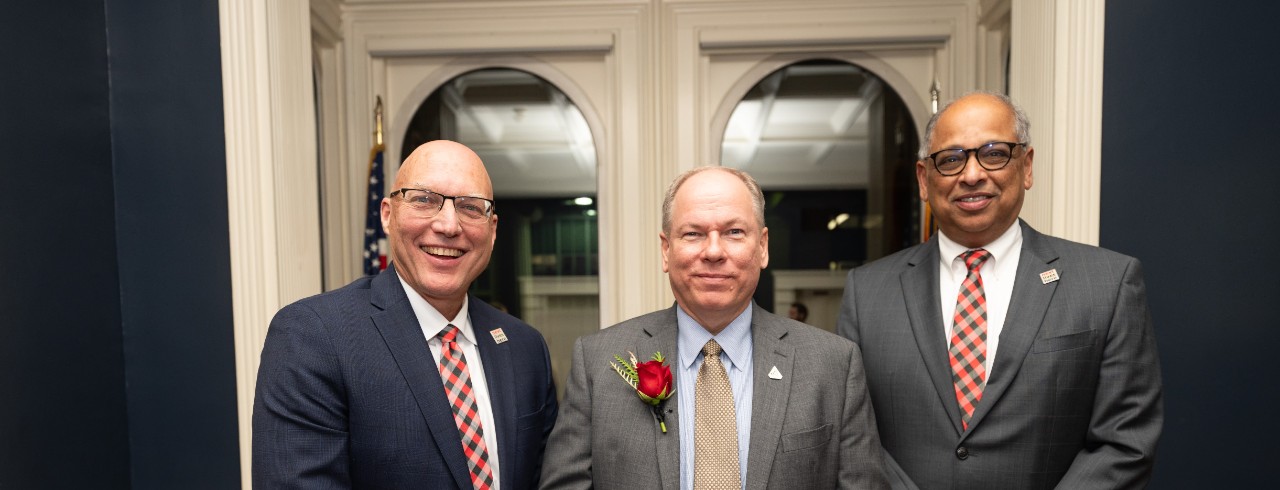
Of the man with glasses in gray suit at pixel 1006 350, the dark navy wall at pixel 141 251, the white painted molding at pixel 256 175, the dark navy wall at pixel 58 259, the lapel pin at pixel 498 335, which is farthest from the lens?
the white painted molding at pixel 256 175

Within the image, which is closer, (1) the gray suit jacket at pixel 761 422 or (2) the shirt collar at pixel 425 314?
(1) the gray suit jacket at pixel 761 422

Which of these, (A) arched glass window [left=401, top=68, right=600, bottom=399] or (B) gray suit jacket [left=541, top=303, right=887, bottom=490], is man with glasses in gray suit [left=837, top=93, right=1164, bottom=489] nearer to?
(B) gray suit jacket [left=541, top=303, right=887, bottom=490]

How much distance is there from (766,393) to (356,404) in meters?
0.89

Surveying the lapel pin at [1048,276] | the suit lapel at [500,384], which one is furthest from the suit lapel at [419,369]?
the lapel pin at [1048,276]

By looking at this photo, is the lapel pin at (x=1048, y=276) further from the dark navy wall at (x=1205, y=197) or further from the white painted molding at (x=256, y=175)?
the white painted molding at (x=256, y=175)

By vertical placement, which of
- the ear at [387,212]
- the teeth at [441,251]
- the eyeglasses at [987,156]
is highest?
the eyeglasses at [987,156]

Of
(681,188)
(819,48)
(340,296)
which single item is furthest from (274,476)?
(819,48)

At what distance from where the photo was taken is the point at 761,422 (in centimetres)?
158

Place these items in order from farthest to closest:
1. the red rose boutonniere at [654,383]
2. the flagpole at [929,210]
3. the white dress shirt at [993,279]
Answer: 1. the flagpole at [929,210]
2. the white dress shirt at [993,279]
3. the red rose boutonniere at [654,383]

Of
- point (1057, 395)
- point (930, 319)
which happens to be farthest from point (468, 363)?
point (1057, 395)

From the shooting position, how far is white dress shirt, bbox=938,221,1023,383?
175cm

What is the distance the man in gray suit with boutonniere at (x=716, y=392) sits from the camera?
1.57 metres

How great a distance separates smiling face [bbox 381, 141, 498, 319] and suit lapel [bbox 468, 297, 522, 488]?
0.17 m

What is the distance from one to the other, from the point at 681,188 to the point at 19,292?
1.87 m
